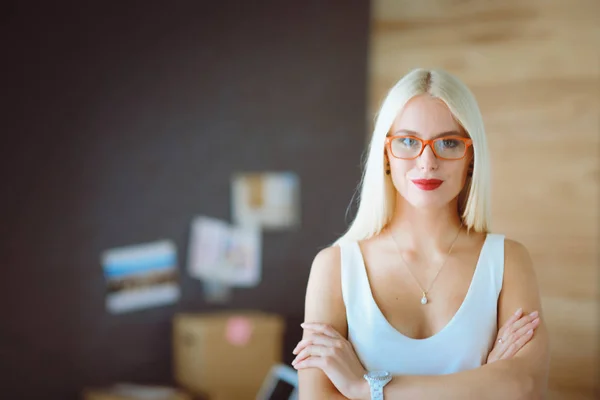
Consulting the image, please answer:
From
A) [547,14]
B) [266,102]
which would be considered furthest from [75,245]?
[547,14]

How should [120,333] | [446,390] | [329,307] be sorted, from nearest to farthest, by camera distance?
[446,390]
[329,307]
[120,333]

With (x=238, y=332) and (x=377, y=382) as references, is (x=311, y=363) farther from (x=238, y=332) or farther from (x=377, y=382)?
(x=238, y=332)

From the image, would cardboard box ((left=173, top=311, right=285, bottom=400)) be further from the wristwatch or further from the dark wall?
the wristwatch

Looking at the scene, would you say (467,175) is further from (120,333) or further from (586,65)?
(120,333)

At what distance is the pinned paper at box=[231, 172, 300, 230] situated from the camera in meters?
3.57

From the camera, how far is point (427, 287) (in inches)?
60.6

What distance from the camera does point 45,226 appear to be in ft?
10.8

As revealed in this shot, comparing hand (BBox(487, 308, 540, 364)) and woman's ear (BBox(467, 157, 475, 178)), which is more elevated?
woman's ear (BBox(467, 157, 475, 178))

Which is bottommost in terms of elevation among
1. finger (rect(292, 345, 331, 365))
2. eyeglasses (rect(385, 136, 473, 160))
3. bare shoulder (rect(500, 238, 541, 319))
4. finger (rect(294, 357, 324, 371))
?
finger (rect(294, 357, 324, 371))

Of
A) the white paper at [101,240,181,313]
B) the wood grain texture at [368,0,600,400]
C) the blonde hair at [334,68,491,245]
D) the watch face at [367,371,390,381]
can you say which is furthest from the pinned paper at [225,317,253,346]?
the watch face at [367,371,390,381]

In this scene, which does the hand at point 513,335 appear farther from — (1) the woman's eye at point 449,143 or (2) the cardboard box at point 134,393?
(2) the cardboard box at point 134,393

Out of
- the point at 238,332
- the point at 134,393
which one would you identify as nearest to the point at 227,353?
the point at 238,332

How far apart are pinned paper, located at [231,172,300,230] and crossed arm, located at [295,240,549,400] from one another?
2025mm

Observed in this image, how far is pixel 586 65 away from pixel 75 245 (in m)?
2.68
